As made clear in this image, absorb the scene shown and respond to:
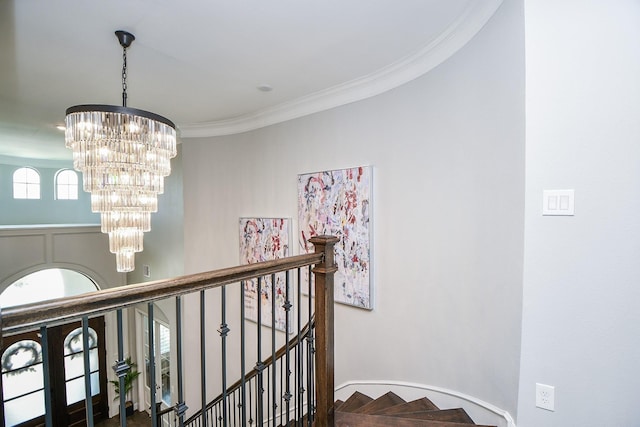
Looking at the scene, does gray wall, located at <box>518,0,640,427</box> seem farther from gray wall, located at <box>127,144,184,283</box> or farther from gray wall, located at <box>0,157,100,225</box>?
gray wall, located at <box>0,157,100,225</box>

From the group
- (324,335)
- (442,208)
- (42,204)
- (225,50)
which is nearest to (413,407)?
(324,335)

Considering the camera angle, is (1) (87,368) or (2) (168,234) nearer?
(1) (87,368)

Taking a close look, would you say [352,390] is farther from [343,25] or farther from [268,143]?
[343,25]

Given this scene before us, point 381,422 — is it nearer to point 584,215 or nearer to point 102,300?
point 584,215

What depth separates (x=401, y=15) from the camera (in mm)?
1972

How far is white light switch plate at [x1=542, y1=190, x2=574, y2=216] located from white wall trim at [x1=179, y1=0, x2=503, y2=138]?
1.09 m

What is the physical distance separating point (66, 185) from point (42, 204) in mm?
618

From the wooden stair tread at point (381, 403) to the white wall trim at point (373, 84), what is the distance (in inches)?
98.1

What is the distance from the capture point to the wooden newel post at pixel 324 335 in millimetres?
1643

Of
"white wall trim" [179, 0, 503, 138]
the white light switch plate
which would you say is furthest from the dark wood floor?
the white light switch plate

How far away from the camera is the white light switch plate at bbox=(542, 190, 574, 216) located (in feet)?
4.80

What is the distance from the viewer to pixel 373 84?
9.10ft

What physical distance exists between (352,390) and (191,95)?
3.22 metres

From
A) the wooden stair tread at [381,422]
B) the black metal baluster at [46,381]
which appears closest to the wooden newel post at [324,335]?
the wooden stair tread at [381,422]
